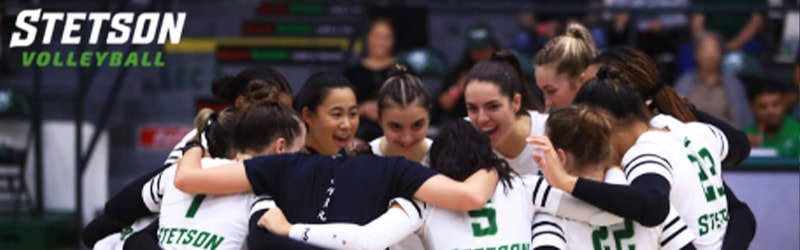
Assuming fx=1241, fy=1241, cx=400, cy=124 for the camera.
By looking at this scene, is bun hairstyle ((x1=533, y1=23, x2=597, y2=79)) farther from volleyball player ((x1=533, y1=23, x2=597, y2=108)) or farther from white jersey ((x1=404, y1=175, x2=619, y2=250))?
white jersey ((x1=404, y1=175, x2=619, y2=250))

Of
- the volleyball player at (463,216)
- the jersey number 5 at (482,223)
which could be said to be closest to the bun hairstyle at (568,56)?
the volleyball player at (463,216)

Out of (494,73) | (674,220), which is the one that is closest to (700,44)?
(494,73)

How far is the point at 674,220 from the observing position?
446 centimetres

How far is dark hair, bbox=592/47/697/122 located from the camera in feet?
16.4

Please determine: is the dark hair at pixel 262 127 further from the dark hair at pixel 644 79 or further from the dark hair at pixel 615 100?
the dark hair at pixel 644 79

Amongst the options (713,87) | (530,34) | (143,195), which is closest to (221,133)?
(143,195)

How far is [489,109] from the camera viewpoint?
17.6 ft

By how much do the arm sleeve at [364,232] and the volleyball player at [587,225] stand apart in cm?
49

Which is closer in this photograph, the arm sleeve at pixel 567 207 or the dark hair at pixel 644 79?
the arm sleeve at pixel 567 207

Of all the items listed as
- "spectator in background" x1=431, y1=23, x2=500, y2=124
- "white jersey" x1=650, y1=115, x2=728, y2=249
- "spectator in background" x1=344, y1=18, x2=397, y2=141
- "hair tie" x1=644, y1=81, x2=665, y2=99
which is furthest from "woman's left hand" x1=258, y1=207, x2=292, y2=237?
"spectator in background" x1=431, y1=23, x2=500, y2=124

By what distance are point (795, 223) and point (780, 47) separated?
12.4 feet

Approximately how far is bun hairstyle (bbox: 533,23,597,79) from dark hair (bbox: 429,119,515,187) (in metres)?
1.01

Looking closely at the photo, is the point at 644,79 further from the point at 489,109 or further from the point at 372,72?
the point at 372,72

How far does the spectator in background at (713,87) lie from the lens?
29.1 feet
